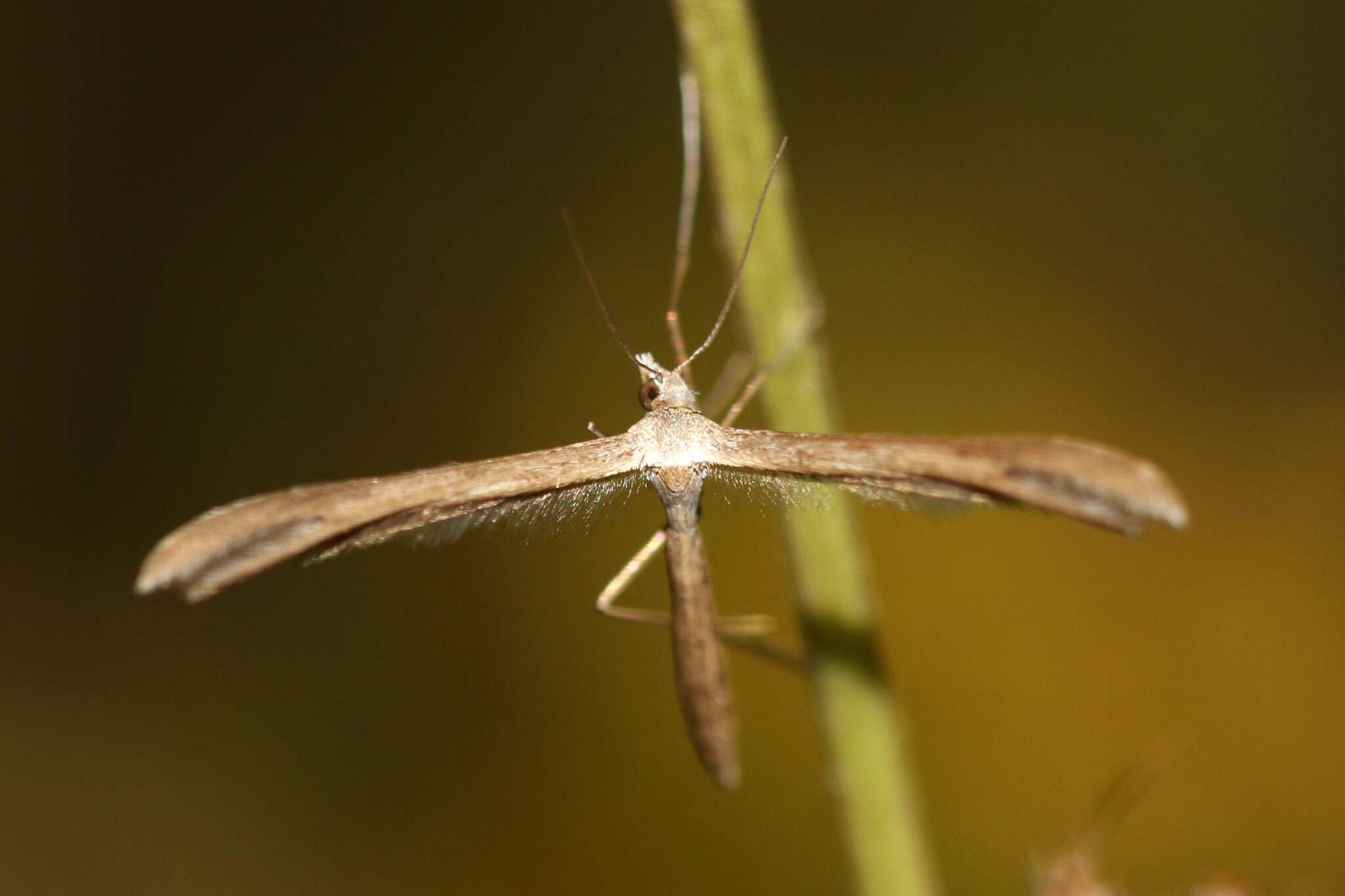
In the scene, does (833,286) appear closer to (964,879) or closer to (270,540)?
(964,879)

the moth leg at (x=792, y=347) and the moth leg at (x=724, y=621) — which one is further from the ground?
the moth leg at (x=792, y=347)

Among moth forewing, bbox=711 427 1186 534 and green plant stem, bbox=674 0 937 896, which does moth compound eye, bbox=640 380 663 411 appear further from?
green plant stem, bbox=674 0 937 896

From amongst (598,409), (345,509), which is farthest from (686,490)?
(598,409)

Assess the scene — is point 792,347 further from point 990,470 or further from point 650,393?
point 650,393

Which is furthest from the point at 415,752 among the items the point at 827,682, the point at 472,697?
the point at 827,682

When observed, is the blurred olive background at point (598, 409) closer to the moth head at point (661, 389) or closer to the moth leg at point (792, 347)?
the moth head at point (661, 389)

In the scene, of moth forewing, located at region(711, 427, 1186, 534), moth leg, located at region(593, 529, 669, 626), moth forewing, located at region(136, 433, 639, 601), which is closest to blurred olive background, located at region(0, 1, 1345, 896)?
moth leg, located at region(593, 529, 669, 626)

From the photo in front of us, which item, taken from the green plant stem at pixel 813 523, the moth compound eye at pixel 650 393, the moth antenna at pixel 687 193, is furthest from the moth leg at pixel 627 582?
the green plant stem at pixel 813 523
